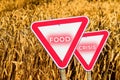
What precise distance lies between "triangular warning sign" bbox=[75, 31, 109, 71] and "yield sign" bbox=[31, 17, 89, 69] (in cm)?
12

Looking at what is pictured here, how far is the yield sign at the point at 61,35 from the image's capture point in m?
2.98

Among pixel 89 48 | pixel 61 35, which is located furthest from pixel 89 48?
pixel 61 35

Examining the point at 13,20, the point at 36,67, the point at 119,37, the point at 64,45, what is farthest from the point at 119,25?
the point at 64,45

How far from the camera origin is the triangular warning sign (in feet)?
10.4

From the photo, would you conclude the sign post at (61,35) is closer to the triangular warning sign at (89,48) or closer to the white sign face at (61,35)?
the white sign face at (61,35)

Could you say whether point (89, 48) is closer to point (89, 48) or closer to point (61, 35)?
point (89, 48)

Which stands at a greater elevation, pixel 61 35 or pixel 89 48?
pixel 61 35

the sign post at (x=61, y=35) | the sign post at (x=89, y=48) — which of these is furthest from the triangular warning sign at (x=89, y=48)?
the sign post at (x=61, y=35)

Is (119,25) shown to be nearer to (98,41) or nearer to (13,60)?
(13,60)

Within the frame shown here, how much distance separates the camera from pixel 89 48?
3186 mm

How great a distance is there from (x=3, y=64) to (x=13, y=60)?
0.38 ft

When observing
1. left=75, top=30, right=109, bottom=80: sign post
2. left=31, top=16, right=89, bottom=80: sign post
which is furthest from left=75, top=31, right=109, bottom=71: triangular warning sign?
left=31, top=16, right=89, bottom=80: sign post

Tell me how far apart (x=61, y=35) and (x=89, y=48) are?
0.31 m

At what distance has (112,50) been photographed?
4.42m
